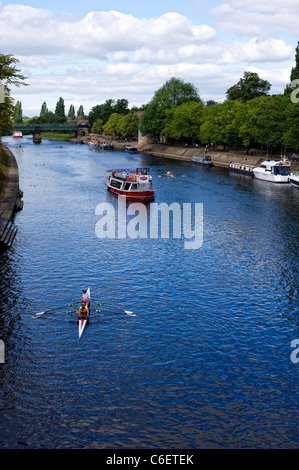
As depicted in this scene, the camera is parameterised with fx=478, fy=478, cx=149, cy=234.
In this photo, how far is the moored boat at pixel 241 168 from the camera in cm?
13196

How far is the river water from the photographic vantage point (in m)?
27.9

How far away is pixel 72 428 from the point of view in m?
27.6

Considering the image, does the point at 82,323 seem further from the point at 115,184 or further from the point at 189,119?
the point at 189,119

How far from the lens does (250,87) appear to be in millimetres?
190250

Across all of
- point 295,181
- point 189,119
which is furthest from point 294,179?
point 189,119

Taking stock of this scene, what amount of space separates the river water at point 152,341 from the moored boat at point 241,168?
198 ft

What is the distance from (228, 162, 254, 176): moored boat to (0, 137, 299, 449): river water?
2372 inches

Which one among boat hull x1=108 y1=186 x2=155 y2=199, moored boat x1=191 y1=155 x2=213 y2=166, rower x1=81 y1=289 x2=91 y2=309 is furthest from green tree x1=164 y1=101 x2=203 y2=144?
rower x1=81 y1=289 x2=91 y2=309

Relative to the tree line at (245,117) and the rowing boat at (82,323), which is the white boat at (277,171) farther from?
the rowing boat at (82,323)

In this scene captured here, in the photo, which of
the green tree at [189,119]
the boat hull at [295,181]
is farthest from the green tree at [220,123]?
the boat hull at [295,181]

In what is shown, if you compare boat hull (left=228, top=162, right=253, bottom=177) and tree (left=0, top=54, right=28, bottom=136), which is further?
boat hull (left=228, top=162, right=253, bottom=177)

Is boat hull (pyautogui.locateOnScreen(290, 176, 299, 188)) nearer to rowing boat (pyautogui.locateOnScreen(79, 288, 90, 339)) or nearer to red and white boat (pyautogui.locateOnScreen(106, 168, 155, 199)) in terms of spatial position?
red and white boat (pyautogui.locateOnScreen(106, 168, 155, 199))

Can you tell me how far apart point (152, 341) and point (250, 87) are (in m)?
171

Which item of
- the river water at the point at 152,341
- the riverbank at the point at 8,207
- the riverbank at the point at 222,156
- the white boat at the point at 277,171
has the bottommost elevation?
the river water at the point at 152,341
